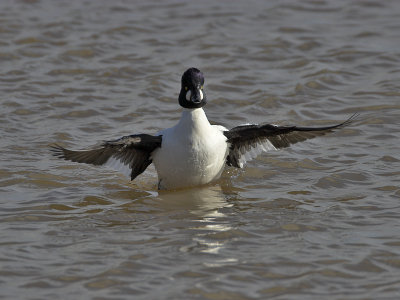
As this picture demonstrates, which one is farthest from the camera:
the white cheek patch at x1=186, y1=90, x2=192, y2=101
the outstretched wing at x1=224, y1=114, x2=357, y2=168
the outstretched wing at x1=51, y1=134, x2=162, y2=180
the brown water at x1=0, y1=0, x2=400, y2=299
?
the outstretched wing at x1=224, y1=114, x2=357, y2=168

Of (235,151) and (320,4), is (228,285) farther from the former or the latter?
(320,4)

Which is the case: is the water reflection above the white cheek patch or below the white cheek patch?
below

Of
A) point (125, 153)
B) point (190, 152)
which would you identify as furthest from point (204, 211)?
point (125, 153)

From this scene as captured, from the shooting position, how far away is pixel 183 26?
15.7 m

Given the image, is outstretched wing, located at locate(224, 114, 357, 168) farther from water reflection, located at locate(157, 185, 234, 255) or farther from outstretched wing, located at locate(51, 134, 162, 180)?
outstretched wing, located at locate(51, 134, 162, 180)

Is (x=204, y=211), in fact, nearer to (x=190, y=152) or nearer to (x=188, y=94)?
(x=190, y=152)

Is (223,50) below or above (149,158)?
above

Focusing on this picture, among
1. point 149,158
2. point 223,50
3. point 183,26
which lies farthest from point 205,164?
point 183,26

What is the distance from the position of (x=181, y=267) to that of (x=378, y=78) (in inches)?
288

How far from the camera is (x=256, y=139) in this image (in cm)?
939

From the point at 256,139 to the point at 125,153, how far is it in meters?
1.61

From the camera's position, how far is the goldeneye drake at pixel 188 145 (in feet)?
28.7

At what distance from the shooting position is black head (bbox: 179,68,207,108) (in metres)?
8.72

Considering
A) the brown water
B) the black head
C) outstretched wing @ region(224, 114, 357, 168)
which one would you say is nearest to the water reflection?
the brown water
